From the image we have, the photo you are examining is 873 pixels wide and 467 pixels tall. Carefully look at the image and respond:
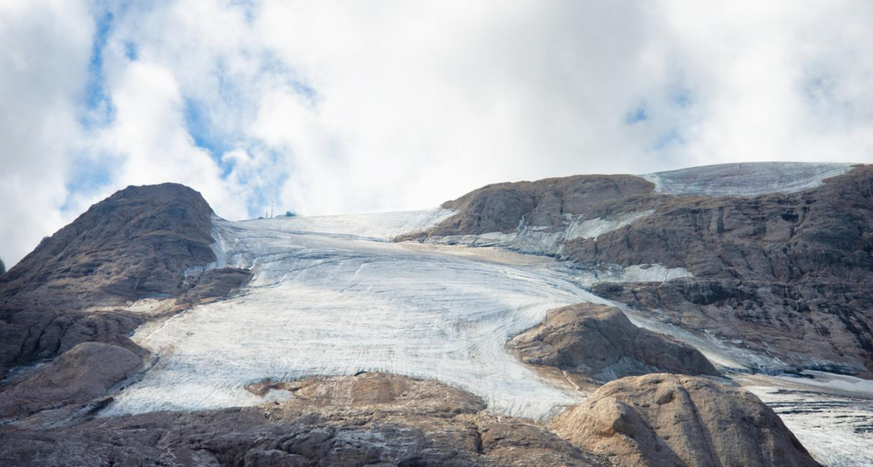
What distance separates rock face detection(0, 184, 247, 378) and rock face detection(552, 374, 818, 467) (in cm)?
1728

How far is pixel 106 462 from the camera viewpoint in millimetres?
11336

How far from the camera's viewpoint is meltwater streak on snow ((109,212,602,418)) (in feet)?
63.6

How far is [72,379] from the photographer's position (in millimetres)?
18125

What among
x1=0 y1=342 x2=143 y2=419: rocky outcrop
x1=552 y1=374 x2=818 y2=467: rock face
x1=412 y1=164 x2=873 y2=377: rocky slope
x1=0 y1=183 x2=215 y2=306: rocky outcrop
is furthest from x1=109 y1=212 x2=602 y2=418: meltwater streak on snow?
x1=412 y1=164 x2=873 y2=377: rocky slope

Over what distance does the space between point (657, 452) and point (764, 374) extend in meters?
17.8

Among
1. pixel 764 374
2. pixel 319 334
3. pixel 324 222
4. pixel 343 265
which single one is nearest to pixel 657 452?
pixel 319 334

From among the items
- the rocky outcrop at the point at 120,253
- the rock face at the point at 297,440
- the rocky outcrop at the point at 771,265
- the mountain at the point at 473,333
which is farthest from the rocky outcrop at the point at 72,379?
the rocky outcrop at the point at 771,265

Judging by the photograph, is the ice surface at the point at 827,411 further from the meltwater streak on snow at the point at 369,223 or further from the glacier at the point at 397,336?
the meltwater streak on snow at the point at 369,223

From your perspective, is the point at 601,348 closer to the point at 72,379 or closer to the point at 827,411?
the point at 827,411

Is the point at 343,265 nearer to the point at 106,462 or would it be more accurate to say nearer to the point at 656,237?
the point at 656,237

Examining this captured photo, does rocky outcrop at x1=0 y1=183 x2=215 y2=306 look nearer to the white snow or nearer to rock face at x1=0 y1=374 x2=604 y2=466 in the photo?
rock face at x1=0 y1=374 x2=604 y2=466

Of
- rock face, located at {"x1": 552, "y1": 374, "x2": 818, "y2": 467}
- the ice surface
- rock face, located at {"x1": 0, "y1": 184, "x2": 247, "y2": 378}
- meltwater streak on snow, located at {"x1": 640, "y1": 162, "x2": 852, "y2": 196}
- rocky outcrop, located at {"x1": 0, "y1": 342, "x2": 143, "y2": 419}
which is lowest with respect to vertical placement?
the ice surface

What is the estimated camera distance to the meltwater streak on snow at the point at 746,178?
4669 cm

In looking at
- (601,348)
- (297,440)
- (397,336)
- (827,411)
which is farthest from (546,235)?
(297,440)
